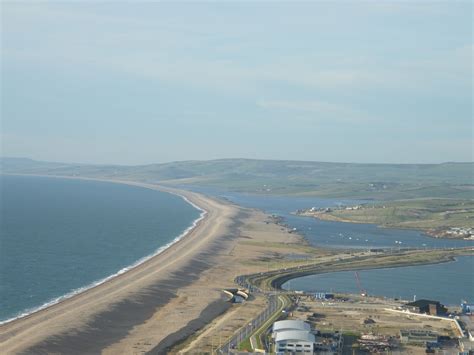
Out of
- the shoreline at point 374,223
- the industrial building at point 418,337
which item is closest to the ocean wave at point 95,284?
the industrial building at point 418,337

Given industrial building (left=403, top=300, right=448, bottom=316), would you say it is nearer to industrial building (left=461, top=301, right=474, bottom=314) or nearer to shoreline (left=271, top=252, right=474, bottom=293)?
industrial building (left=461, top=301, right=474, bottom=314)

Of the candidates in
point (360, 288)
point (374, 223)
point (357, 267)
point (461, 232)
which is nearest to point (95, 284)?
point (360, 288)

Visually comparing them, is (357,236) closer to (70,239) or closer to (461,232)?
(461,232)

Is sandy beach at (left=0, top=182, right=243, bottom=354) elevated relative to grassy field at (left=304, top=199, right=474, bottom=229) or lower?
lower

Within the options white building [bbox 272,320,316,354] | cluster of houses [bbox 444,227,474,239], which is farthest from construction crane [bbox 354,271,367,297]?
cluster of houses [bbox 444,227,474,239]

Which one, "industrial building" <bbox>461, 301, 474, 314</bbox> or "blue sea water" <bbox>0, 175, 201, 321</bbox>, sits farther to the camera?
"blue sea water" <bbox>0, 175, 201, 321</bbox>

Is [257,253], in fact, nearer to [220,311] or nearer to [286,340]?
[220,311]
